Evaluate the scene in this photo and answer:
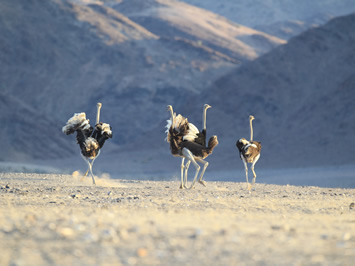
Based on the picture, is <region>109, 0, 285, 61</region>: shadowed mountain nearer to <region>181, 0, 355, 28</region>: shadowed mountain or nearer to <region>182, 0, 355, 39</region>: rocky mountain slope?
<region>182, 0, 355, 39</region>: rocky mountain slope

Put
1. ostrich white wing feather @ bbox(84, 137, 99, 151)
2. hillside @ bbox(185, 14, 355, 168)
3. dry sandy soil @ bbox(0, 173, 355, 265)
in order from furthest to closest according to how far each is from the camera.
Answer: hillside @ bbox(185, 14, 355, 168), ostrich white wing feather @ bbox(84, 137, 99, 151), dry sandy soil @ bbox(0, 173, 355, 265)

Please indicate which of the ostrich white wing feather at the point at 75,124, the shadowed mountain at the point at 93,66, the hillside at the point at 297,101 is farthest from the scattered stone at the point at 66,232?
the shadowed mountain at the point at 93,66

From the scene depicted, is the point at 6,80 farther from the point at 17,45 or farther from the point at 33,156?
the point at 33,156

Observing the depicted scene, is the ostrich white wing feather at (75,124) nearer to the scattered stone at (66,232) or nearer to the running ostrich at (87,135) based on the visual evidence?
the running ostrich at (87,135)

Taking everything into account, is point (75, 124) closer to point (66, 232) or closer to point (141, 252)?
point (66, 232)

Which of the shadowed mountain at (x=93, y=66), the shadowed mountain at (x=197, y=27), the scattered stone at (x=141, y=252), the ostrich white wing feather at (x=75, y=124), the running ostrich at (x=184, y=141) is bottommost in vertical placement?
the scattered stone at (x=141, y=252)

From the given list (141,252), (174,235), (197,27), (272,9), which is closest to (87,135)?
(174,235)

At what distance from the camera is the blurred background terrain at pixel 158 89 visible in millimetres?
55969

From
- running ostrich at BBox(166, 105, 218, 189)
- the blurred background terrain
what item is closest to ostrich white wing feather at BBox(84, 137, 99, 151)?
running ostrich at BBox(166, 105, 218, 189)

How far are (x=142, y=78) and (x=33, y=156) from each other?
2137cm

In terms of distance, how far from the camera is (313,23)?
145 m

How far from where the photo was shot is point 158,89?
7919cm

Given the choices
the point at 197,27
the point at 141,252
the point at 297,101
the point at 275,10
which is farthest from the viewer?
the point at 275,10

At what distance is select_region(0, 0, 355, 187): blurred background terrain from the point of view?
2203 inches
